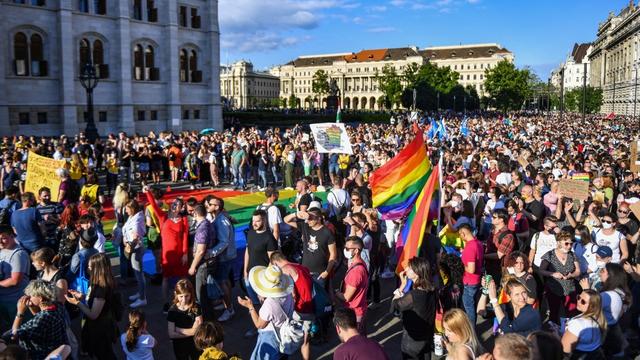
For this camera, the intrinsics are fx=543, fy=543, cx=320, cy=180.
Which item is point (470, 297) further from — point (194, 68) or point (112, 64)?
point (194, 68)

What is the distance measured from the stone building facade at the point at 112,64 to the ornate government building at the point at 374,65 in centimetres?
10841

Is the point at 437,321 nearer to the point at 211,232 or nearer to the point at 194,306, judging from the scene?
the point at 194,306

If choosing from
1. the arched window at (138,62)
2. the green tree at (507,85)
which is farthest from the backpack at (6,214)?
the green tree at (507,85)

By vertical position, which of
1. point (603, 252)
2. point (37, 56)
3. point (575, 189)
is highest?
point (37, 56)

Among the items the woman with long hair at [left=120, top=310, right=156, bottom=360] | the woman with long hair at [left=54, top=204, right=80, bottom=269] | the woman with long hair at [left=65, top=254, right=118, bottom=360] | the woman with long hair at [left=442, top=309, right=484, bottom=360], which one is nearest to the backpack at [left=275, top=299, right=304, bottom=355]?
the woman with long hair at [left=120, top=310, right=156, bottom=360]

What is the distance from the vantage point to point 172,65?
41.2 metres

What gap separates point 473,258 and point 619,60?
109 m

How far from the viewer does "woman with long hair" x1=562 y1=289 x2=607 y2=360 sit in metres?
5.19

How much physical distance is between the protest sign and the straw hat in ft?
35.3

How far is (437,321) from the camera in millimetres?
6297

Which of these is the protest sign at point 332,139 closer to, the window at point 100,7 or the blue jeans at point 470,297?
the blue jeans at point 470,297

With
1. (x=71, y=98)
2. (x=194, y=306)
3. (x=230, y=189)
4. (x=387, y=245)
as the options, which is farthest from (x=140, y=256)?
(x=71, y=98)

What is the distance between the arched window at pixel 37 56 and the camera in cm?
3484

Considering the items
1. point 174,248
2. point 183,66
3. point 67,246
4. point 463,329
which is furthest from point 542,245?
point 183,66
